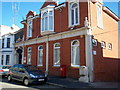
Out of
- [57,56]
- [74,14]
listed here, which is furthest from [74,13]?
[57,56]

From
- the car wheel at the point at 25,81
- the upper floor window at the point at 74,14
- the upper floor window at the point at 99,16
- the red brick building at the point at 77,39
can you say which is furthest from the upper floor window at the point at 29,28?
the car wheel at the point at 25,81

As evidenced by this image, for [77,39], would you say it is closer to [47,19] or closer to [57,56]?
[57,56]

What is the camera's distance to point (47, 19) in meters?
17.8

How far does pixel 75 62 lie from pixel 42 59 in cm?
530

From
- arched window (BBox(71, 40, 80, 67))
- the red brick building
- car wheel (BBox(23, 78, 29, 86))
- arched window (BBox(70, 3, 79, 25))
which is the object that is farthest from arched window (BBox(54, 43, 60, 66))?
car wheel (BBox(23, 78, 29, 86))

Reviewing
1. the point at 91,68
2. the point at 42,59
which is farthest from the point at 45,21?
the point at 91,68

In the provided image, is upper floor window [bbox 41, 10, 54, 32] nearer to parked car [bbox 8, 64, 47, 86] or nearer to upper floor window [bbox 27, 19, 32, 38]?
upper floor window [bbox 27, 19, 32, 38]

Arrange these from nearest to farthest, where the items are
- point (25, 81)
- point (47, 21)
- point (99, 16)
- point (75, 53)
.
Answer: point (25, 81), point (75, 53), point (99, 16), point (47, 21)

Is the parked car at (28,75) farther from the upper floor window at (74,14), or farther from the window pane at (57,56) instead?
the upper floor window at (74,14)

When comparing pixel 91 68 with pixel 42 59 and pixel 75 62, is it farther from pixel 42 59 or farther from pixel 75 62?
pixel 42 59

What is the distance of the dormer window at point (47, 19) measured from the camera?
17250 millimetres

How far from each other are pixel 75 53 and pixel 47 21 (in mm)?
5994

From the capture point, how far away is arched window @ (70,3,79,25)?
48.1ft

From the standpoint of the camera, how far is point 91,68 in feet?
40.8
